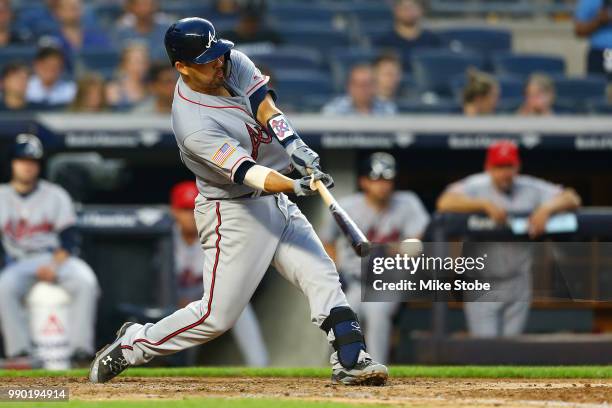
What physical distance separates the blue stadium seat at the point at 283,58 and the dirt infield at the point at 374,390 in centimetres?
438

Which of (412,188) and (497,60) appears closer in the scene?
(412,188)

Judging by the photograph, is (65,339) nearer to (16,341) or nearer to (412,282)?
(16,341)

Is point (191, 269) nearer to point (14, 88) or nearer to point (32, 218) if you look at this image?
point (32, 218)

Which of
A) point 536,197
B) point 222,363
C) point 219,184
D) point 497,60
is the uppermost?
point 497,60

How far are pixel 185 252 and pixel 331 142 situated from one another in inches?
48.6

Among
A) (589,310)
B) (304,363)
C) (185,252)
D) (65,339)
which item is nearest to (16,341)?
(65,339)

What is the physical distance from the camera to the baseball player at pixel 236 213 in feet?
17.0

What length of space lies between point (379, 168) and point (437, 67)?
7.48ft

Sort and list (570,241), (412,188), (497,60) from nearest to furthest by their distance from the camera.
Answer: (570,241) < (412,188) < (497,60)

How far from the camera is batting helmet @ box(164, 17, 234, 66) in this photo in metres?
5.14

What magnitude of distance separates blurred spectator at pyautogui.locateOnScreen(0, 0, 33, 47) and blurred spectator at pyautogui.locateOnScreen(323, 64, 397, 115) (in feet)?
9.37

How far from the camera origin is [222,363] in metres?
8.65

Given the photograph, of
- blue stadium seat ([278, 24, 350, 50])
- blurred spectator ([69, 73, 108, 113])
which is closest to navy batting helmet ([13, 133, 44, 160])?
blurred spectator ([69, 73, 108, 113])

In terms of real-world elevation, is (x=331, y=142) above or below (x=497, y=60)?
below
